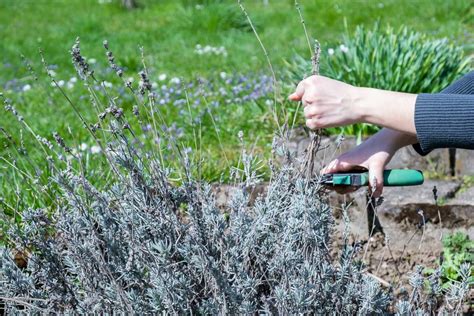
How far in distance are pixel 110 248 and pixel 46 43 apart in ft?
21.7

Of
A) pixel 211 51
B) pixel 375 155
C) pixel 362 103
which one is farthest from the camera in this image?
pixel 211 51

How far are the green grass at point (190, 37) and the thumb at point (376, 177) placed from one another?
1.95 m

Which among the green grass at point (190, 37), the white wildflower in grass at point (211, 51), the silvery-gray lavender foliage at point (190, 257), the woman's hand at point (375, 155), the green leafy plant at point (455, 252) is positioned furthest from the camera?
the white wildflower in grass at point (211, 51)

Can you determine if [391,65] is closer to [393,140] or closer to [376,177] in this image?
[393,140]

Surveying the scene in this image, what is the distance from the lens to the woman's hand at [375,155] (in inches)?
85.6

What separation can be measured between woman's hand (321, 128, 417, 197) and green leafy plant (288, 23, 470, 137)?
6.11ft

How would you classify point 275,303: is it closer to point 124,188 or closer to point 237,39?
point 124,188

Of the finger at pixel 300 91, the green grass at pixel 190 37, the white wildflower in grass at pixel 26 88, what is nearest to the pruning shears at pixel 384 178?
the finger at pixel 300 91

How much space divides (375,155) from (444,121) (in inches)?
10.9

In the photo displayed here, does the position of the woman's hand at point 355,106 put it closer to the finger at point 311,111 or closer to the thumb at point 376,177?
the finger at point 311,111

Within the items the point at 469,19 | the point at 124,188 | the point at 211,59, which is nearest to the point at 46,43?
the point at 211,59

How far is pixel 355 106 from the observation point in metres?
1.96

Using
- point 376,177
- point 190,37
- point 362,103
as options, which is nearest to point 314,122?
point 362,103

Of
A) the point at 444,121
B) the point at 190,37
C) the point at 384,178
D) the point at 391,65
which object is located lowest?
the point at 190,37
